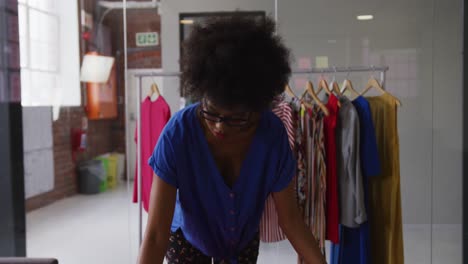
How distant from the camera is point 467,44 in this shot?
2623mm

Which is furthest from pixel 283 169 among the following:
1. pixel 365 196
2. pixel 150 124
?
pixel 150 124

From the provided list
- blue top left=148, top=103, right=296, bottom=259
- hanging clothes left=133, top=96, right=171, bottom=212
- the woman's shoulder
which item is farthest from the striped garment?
the woman's shoulder

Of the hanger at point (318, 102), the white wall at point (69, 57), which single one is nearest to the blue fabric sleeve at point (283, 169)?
the hanger at point (318, 102)

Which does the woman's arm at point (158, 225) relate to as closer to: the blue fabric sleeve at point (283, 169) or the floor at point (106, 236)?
the blue fabric sleeve at point (283, 169)

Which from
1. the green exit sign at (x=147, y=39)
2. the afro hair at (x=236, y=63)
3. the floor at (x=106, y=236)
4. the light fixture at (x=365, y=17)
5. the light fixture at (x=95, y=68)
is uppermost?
the light fixture at (x=365, y=17)

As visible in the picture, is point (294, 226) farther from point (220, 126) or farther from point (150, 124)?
point (150, 124)

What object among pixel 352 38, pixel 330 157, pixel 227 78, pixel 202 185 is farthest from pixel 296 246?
pixel 352 38

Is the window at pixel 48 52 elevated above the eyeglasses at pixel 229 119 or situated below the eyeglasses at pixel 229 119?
above

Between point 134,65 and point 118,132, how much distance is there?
505 millimetres

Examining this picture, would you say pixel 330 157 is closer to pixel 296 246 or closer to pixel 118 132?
pixel 296 246

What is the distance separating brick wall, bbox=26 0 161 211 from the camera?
9.37 feet

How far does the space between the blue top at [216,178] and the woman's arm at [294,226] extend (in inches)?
1.3

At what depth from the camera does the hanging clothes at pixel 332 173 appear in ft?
6.26

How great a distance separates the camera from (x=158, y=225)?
1004mm
